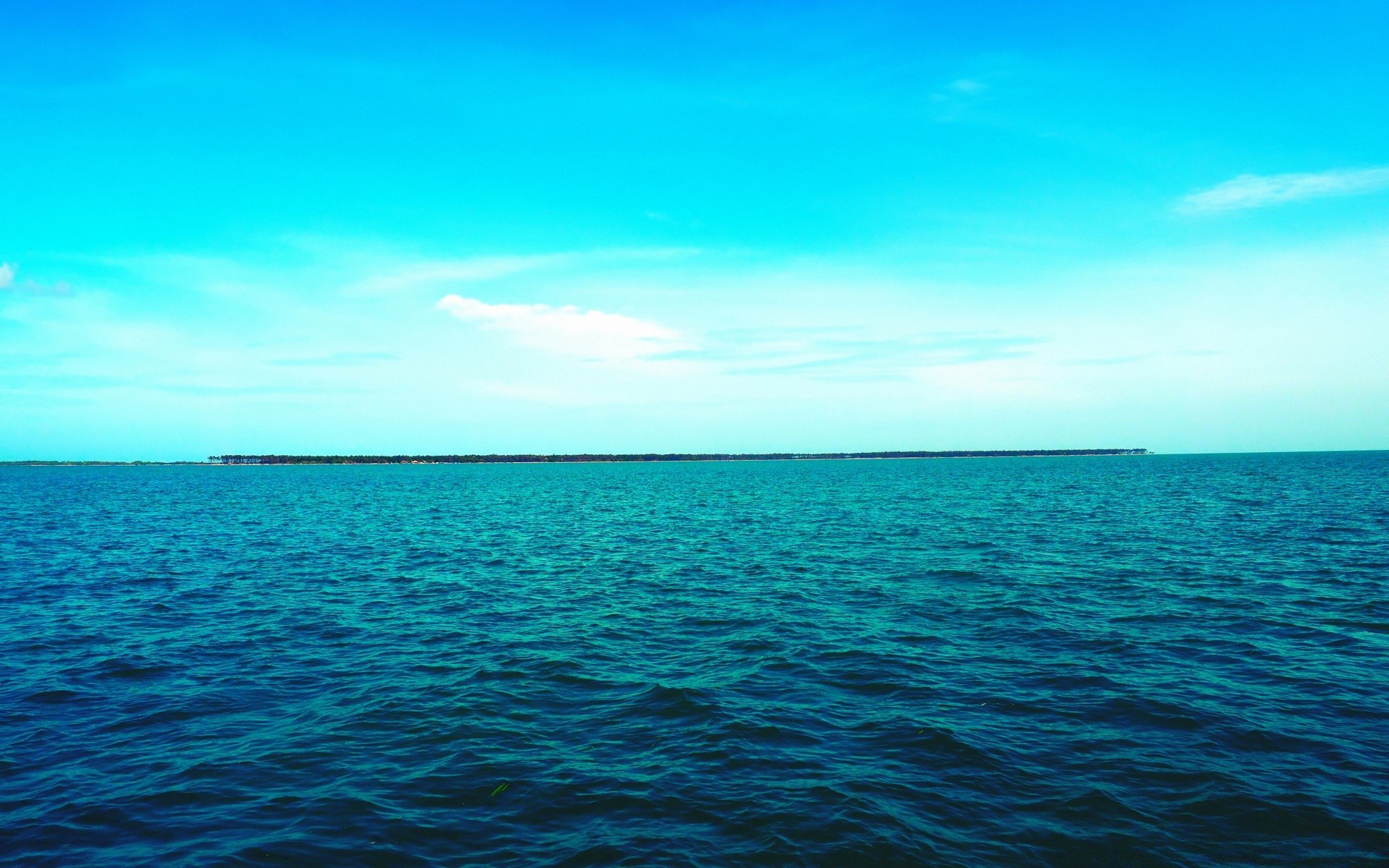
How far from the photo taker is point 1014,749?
1683cm

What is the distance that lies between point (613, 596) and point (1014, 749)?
20545 millimetres

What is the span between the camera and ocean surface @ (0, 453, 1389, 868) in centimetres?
1347

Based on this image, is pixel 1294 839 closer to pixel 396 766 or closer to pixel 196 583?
pixel 396 766

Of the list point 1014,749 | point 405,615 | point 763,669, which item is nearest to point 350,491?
point 405,615

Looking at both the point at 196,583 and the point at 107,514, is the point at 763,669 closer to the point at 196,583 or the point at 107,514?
the point at 196,583

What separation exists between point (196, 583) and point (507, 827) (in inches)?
1267

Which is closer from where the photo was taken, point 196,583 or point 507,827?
point 507,827

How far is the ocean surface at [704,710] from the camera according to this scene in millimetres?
13469

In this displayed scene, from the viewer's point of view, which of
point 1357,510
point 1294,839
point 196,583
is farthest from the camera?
point 1357,510

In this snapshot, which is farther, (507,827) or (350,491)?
(350,491)

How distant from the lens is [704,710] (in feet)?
64.0

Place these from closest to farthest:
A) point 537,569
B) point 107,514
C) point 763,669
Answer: point 763,669
point 537,569
point 107,514

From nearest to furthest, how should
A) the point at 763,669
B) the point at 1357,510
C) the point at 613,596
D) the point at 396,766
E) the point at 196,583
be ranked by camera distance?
1. the point at 396,766
2. the point at 763,669
3. the point at 613,596
4. the point at 196,583
5. the point at 1357,510

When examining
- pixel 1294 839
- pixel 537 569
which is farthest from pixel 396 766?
pixel 537 569
